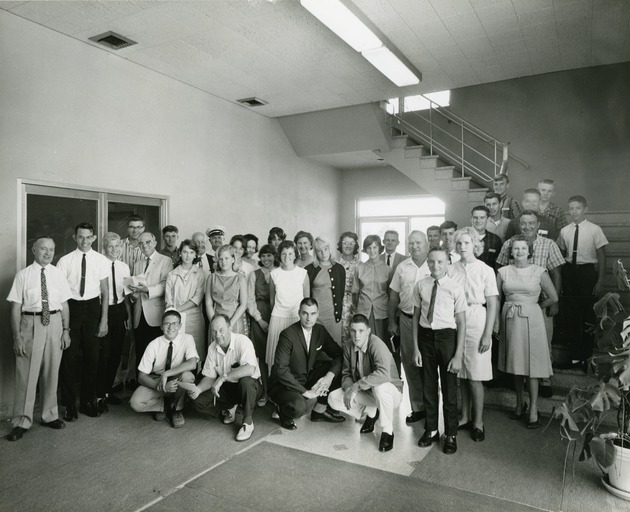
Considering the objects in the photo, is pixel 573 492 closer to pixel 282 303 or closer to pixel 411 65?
pixel 282 303

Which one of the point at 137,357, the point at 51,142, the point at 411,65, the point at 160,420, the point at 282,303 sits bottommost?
the point at 160,420

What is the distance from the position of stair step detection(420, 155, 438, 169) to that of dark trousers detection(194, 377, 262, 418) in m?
4.67

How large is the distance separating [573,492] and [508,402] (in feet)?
4.74

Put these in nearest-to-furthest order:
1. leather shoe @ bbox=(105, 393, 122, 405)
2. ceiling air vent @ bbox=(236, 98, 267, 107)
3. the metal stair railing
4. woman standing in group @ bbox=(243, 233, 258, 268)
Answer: leather shoe @ bbox=(105, 393, 122, 405) < woman standing in group @ bbox=(243, 233, 258, 268) < ceiling air vent @ bbox=(236, 98, 267, 107) < the metal stair railing

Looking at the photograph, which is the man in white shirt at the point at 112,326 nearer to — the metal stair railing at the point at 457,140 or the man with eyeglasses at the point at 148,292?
the man with eyeglasses at the point at 148,292

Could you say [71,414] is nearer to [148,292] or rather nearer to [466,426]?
[148,292]

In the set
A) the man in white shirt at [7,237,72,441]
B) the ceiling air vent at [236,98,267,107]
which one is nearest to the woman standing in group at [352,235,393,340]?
the man in white shirt at [7,237,72,441]

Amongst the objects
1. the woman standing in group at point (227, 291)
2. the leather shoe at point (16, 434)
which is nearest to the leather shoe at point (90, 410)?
the leather shoe at point (16, 434)

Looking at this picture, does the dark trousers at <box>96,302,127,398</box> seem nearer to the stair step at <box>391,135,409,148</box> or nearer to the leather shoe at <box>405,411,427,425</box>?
the leather shoe at <box>405,411,427,425</box>

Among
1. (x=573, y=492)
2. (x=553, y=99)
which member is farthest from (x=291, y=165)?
(x=573, y=492)

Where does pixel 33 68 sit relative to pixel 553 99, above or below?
below

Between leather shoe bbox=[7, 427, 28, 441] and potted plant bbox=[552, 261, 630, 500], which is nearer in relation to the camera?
potted plant bbox=[552, 261, 630, 500]

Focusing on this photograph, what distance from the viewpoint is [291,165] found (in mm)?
8266

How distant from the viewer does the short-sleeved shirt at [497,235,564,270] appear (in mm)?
4215
